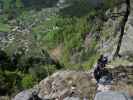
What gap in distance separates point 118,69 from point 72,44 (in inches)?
1265

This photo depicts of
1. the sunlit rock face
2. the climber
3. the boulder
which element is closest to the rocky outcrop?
the climber

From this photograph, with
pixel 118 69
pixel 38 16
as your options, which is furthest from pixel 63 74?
pixel 38 16

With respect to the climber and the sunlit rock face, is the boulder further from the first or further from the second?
the sunlit rock face

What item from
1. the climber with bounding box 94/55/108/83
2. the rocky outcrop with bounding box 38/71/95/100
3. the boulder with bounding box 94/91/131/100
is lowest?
the rocky outcrop with bounding box 38/71/95/100

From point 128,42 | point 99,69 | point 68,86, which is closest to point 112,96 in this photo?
point 68,86

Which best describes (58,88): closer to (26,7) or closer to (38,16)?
(38,16)

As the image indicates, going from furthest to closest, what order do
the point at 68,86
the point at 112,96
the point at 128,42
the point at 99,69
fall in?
1. the point at 128,42
2. the point at 99,69
3. the point at 68,86
4. the point at 112,96

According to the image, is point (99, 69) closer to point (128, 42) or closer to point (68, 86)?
point (68, 86)

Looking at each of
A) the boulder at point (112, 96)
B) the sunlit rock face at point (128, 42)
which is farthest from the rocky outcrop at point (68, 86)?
the sunlit rock face at point (128, 42)

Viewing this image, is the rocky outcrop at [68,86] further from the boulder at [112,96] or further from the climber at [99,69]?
the boulder at [112,96]

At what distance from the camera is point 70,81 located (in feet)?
56.0

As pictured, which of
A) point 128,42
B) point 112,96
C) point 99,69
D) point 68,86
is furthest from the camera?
point 128,42

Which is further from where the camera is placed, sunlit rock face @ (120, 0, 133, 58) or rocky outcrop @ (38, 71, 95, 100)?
sunlit rock face @ (120, 0, 133, 58)

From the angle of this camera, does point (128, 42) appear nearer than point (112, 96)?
No
